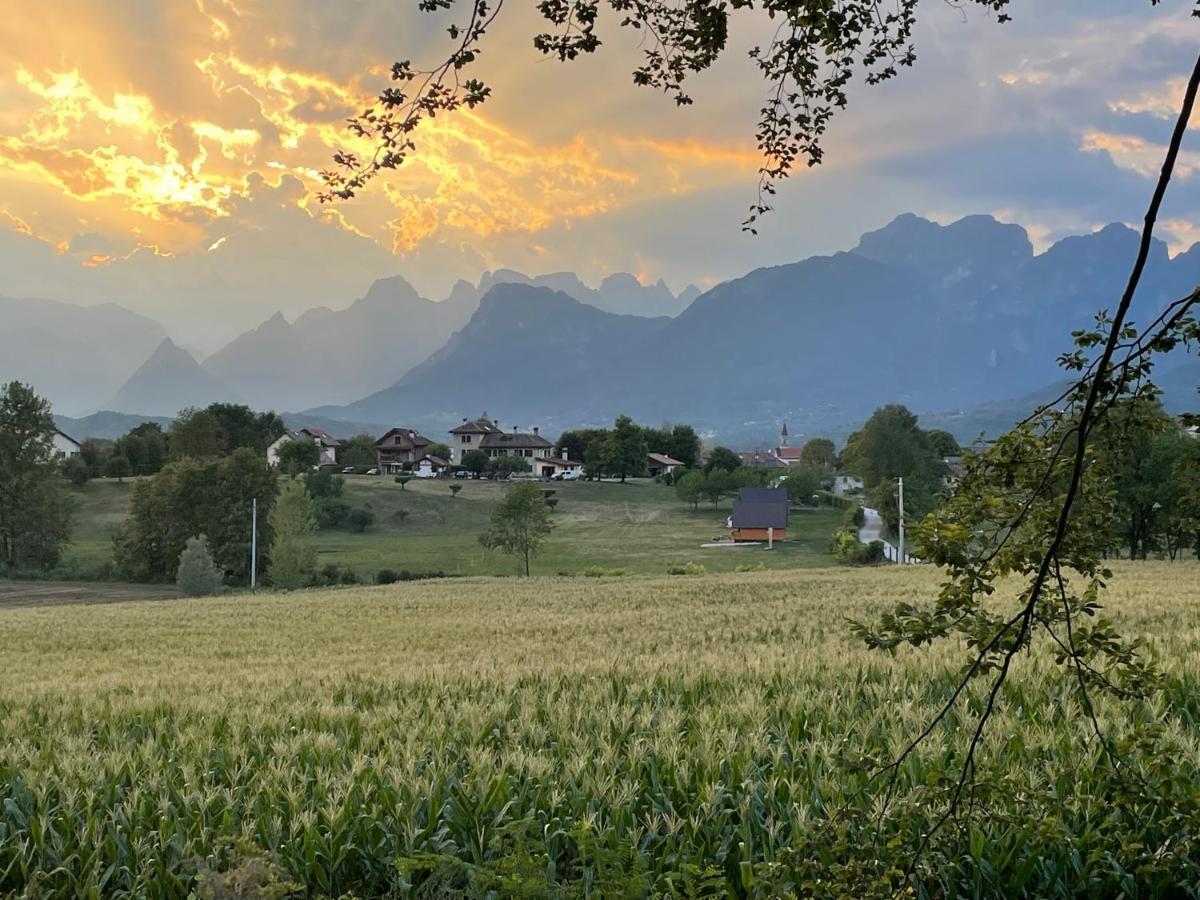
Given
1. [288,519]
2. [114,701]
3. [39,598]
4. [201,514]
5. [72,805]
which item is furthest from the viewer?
[201,514]

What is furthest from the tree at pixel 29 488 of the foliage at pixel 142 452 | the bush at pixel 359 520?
the foliage at pixel 142 452

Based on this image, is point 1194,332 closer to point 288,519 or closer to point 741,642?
point 741,642

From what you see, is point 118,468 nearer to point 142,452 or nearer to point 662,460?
point 142,452

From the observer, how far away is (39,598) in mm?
58469

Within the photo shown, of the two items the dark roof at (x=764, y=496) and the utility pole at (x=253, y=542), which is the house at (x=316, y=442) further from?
the dark roof at (x=764, y=496)

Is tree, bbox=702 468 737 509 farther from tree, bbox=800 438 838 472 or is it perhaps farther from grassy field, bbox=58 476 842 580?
→ tree, bbox=800 438 838 472

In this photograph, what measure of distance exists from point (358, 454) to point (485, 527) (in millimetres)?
68234

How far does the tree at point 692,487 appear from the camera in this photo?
12194 cm

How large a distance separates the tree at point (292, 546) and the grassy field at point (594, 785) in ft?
188

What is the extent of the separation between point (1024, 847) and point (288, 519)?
66393 millimetres

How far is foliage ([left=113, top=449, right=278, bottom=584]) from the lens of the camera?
73.8 m

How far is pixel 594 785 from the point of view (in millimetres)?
4938

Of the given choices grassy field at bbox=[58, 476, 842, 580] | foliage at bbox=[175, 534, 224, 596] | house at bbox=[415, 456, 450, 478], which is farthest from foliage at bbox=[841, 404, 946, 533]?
house at bbox=[415, 456, 450, 478]

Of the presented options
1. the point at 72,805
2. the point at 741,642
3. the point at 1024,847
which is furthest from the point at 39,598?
the point at 1024,847
